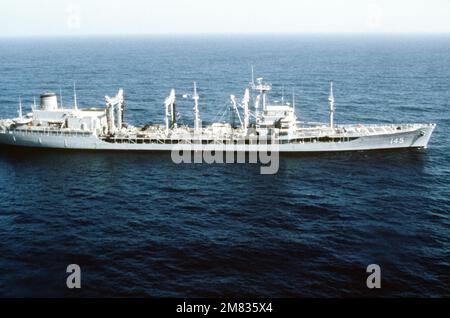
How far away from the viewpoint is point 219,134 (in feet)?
291

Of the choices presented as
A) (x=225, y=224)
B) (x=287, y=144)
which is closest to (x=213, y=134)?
(x=287, y=144)

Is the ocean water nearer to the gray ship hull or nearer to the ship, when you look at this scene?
the gray ship hull

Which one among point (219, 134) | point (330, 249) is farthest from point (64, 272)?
point (219, 134)

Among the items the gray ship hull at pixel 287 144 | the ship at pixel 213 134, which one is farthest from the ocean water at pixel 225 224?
the ship at pixel 213 134

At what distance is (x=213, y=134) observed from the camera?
89312 mm

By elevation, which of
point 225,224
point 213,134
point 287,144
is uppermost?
point 213,134

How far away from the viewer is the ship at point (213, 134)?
283 feet

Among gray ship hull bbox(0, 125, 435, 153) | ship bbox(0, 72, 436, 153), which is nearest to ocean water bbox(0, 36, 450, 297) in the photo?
gray ship hull bbox(0, 125, 435, 153)

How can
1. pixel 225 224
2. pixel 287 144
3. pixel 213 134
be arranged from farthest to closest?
1. pixel 213 134
2. pixel 287 144
3. pixel 225 224

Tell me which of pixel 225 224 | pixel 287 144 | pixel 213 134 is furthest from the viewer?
pixel 213 134

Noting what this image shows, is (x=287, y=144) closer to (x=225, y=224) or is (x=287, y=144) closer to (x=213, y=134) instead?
(x=213, y=134)

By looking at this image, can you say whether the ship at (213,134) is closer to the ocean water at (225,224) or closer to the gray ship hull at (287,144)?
the gray ship hull at (287,144)
